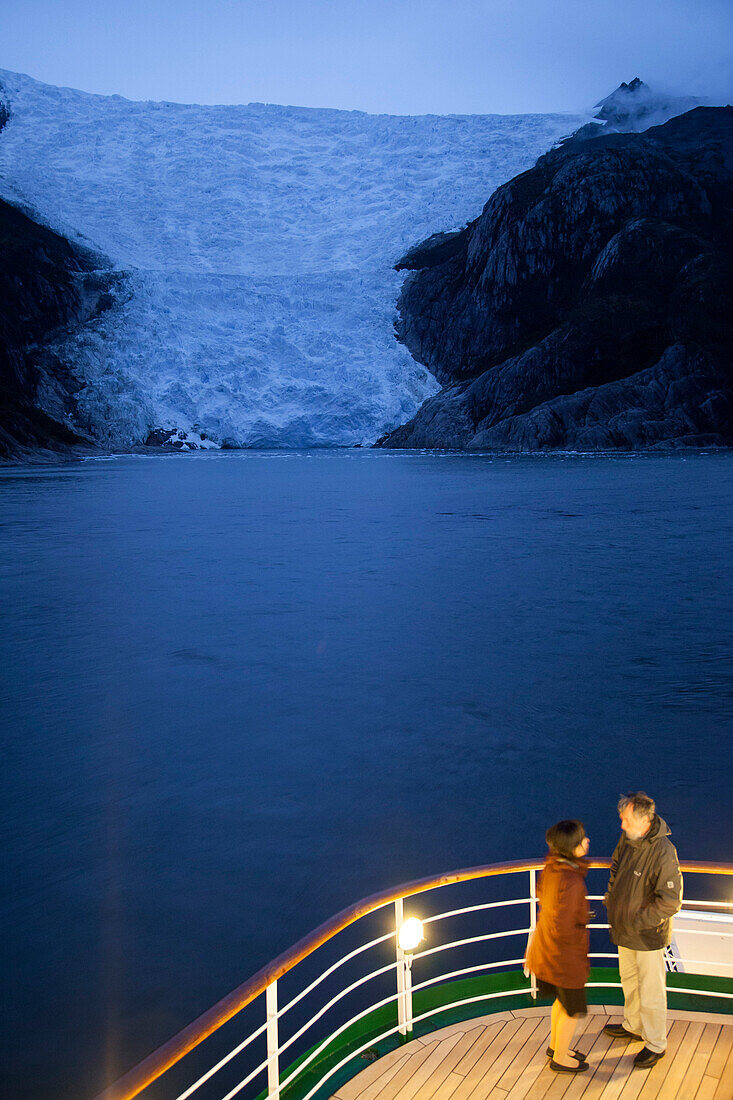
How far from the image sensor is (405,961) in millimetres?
3838

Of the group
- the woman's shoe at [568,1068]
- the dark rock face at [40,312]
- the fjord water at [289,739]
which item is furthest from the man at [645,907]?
the dark rock face at [40,312]

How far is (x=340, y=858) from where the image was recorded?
703cm

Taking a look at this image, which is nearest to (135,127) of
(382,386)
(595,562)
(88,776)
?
(382,386)

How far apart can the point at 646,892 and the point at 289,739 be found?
6.38 meters

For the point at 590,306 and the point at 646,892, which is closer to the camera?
the point at 646,892

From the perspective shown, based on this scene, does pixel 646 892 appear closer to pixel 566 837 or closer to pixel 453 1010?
pixel 566 837

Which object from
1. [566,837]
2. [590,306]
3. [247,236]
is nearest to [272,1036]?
[566,837]

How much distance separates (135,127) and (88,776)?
129 meters

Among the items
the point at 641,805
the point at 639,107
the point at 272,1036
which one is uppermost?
the point at 639,107

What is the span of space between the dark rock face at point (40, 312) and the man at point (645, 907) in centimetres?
7715

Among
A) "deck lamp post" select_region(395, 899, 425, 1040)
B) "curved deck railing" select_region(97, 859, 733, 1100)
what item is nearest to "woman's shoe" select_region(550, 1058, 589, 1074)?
"curved deck railing" select_region(97, 859, 733, 1100)

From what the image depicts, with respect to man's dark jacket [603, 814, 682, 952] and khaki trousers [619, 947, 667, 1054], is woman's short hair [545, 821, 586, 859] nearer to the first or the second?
man's dark jacket [603, 814, 682, 952]

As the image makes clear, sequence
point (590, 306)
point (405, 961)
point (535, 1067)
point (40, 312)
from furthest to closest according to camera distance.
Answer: point (40, 312) → point (590, 306) → point (405, 961) → point (535, 1067)

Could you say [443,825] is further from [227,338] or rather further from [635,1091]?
[227,338]
